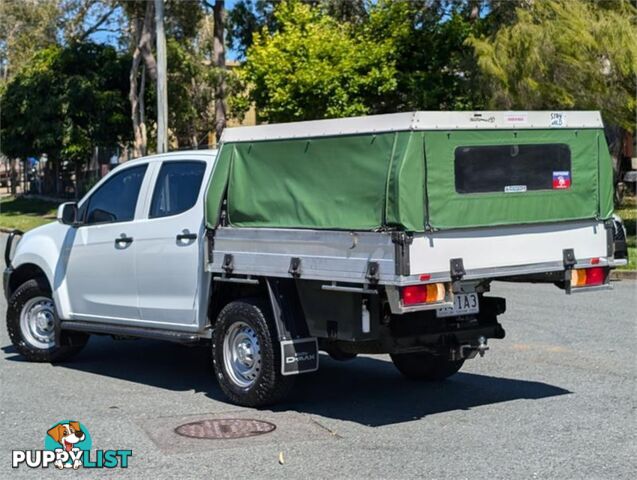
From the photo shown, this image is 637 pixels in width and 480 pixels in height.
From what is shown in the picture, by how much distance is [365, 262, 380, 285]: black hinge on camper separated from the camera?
7254mm

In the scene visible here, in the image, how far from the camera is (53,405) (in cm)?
849

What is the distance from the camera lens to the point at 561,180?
8.44m

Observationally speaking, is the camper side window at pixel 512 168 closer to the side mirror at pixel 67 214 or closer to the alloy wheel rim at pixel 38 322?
the side mirror at pixel 67 214

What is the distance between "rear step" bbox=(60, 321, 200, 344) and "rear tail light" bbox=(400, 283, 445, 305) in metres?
2.42

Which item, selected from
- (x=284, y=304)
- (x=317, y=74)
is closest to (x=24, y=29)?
(x=317, y=74)

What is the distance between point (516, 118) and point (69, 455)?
4226 millimetres

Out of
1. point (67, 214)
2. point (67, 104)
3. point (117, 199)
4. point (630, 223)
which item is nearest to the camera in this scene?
point (117, 199)

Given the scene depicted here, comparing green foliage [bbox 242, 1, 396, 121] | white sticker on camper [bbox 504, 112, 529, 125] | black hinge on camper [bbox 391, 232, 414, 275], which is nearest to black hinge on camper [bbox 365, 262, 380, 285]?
black hinge on camper [bbox 391, 232, 414, 275]

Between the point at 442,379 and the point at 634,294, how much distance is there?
7.57m

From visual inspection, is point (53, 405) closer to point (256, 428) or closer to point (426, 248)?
point (256, 428)

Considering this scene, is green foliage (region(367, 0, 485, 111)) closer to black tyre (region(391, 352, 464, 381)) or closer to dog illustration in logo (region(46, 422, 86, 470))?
black tyre (region(391, 352, 464, 381))

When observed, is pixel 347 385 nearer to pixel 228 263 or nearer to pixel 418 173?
pixel 228 263

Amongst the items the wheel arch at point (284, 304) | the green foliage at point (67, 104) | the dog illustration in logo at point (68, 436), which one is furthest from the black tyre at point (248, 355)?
the green foliage at point (67, 104)

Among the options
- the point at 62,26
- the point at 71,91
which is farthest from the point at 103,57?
the point at 62,26
